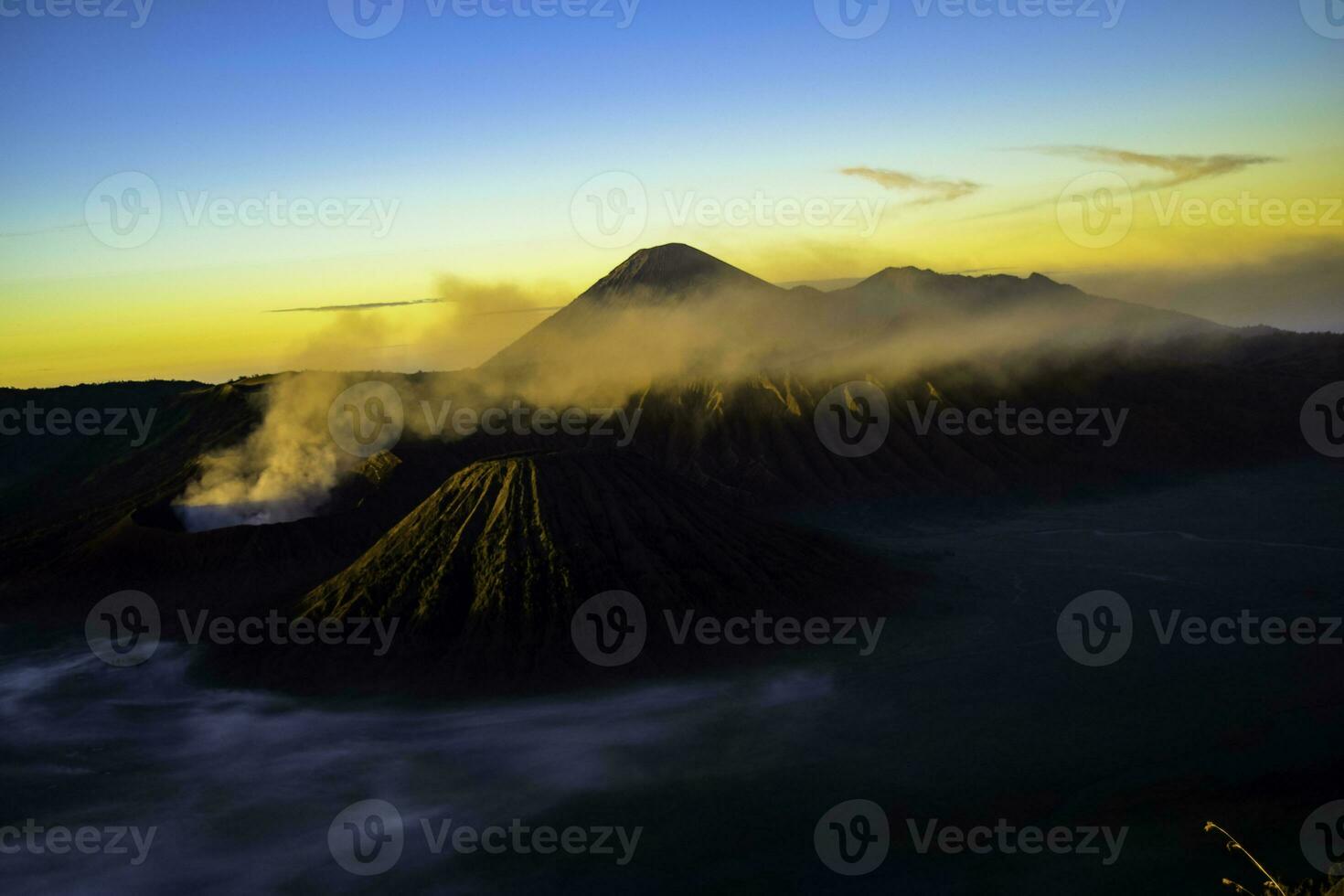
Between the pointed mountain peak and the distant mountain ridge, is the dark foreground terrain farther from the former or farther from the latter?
the pointed mountain peak

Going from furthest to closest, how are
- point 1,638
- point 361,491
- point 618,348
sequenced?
1. point 618,348
2. point 361,491
3. point 1,638

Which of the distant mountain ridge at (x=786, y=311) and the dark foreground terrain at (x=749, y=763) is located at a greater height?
the distant mountain ridge at (x=786, y=311)

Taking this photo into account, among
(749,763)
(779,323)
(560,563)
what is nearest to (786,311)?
(779,323)

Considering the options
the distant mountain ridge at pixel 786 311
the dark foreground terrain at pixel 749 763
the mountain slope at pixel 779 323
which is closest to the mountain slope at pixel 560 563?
the dark foreground terrain at pixel 749 763

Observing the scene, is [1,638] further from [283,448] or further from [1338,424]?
[1338,424]

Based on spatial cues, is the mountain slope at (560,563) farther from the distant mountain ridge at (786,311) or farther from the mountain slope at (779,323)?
the distant mountain ridge at (786,311)

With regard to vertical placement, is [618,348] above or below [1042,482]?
above

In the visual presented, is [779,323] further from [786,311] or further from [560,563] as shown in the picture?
[560,563]

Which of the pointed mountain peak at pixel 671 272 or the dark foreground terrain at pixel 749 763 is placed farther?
the pointed mountain peak at pixel 671 272

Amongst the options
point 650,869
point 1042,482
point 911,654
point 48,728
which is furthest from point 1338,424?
point 48,728

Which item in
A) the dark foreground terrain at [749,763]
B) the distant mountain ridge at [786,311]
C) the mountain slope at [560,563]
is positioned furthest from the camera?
the distant mountain ridge at [786,311]

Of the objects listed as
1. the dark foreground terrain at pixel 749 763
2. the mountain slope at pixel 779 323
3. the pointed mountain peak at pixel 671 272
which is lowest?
the dark foreground terrain at pixel 749 763
